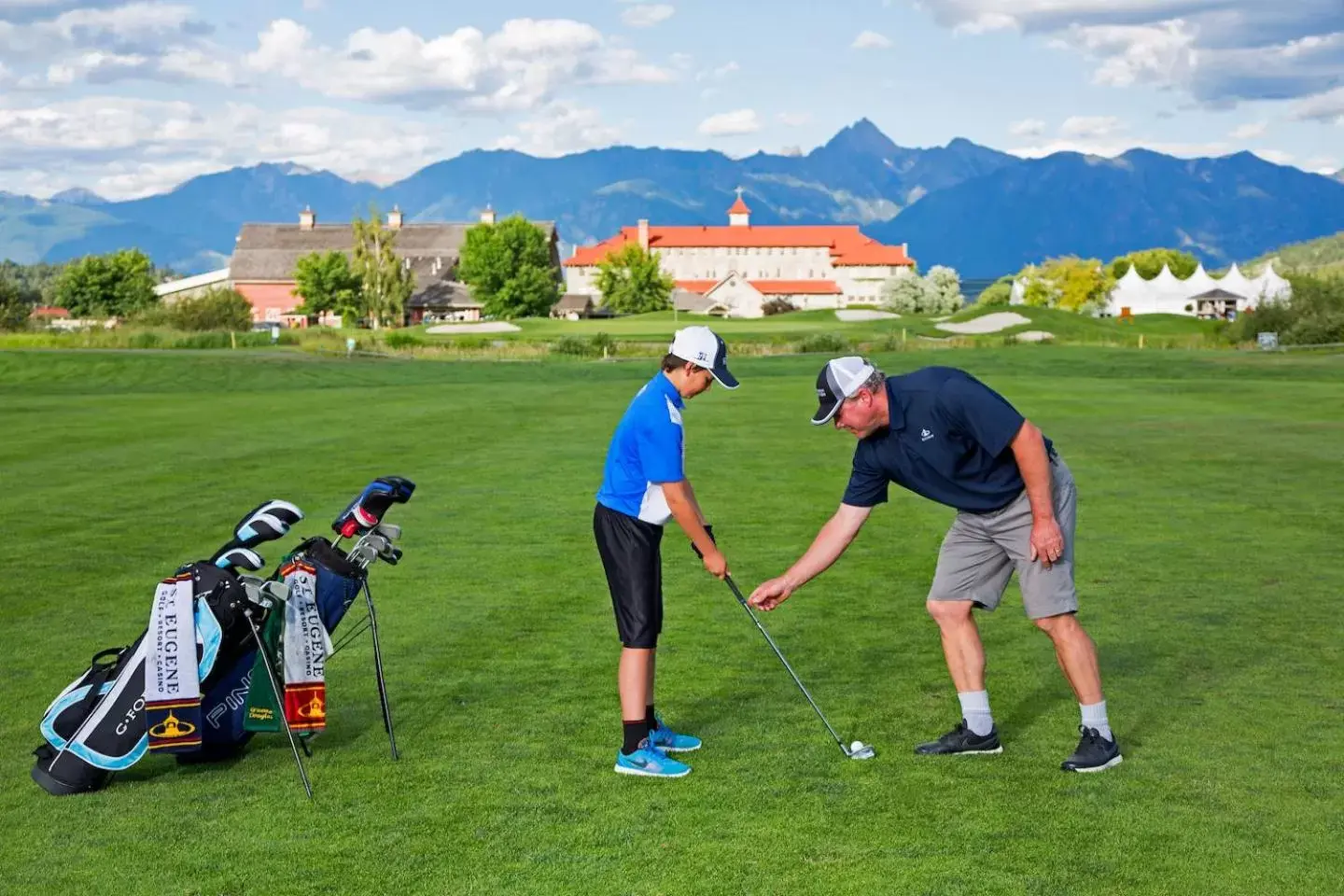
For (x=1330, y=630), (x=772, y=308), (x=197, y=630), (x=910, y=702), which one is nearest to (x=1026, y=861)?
(x=910, y=702)

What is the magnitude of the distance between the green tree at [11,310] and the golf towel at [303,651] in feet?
267

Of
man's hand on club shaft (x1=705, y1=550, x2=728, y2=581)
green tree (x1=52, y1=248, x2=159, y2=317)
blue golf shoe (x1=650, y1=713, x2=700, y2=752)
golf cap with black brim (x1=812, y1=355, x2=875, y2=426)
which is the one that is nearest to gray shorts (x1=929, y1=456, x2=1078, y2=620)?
golf cap with black brim (x1=812, y1=355, x2=875, y2=426)

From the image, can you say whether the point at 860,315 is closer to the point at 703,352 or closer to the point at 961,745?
the point at 961,745

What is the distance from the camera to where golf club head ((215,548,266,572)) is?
23.9 feet

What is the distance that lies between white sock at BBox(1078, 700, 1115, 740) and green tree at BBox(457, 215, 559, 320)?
141 meters

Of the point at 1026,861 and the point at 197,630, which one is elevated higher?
the point at 197,630

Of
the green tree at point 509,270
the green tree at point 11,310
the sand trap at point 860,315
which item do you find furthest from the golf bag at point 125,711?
the green tree at point 509,270

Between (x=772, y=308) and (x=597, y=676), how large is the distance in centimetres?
16427

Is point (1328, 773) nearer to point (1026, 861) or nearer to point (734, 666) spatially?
point (1026, 861)

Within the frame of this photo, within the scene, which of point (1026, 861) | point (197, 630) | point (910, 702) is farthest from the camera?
point (910, 702)

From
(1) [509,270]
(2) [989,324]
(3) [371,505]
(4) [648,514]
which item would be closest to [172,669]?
(3) [371,505]

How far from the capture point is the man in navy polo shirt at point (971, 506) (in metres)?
7.37

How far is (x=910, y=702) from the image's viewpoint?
9.11m

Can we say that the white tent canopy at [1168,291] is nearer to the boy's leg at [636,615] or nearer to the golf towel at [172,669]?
the boy's leg at [636,615]
